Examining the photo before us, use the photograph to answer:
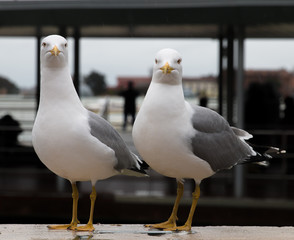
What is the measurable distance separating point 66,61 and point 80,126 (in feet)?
1.18

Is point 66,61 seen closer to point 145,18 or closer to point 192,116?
point 192,116

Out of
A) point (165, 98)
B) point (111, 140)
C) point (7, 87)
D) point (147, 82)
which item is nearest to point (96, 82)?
point (147, 82)

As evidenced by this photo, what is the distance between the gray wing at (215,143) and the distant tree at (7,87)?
799cm

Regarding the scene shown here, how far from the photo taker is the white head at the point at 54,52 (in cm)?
296

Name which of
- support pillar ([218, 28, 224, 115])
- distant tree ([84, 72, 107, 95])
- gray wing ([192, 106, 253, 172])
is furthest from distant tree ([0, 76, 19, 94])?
gray wing ([192, 106, 253, 172])

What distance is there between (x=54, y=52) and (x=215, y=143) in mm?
1012

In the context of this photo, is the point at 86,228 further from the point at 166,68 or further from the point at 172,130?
the point at 166,68

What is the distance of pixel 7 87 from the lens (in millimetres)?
10820

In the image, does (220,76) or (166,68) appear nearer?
(166,68)

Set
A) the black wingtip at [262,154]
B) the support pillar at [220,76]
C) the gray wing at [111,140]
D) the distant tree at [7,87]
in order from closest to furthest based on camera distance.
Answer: the gray wing at [111,140] < the black wingtip at [262,154] < the support pillar at [220,76] < the distant tree at [7,87]

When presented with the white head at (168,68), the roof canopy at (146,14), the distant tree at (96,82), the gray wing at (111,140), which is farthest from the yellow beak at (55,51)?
the distant tree at (96,82)

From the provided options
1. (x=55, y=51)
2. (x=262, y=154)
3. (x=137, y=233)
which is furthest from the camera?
(x=262, y=154)

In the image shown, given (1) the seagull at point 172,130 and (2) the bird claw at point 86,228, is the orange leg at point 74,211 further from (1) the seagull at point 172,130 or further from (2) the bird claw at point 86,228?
(1) the seagull at point 172,130

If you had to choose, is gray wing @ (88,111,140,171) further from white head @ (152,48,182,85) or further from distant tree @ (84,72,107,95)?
distant tree @ (84,72,107,95)
